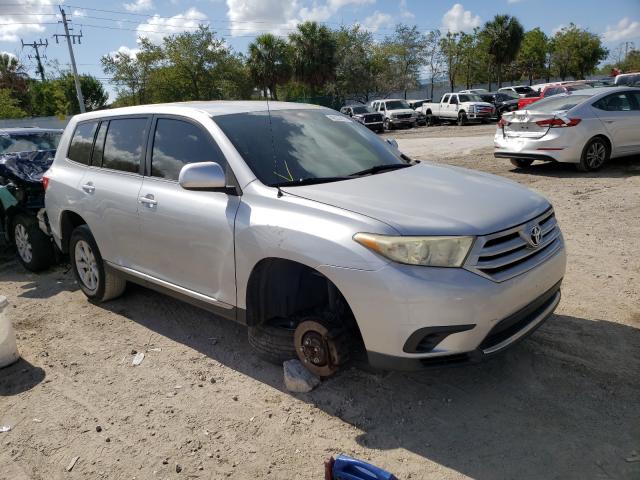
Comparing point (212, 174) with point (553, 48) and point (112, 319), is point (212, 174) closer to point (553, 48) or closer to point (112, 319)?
point (112, 319)

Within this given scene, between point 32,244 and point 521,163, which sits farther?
point 521,163

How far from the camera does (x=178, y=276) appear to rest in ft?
12.5

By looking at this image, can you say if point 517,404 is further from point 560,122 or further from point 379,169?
point 560,122

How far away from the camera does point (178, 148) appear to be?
153 inches

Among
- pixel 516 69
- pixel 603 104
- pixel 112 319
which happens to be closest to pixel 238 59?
pixel 516 69

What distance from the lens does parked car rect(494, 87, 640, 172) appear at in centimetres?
948

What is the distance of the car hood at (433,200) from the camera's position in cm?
275

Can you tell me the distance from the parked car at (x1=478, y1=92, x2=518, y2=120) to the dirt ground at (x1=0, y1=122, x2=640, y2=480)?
26865 mm

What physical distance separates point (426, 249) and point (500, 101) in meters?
30.4

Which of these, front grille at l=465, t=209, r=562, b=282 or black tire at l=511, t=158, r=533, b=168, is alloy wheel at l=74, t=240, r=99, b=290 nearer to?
front grille at l=465, t=209, r=562, b=282

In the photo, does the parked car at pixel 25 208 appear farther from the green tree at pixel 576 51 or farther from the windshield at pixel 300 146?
the green tree at pixel 576 51

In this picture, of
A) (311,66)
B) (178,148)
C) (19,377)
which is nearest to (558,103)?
(178,148)

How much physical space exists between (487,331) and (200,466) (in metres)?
1.67

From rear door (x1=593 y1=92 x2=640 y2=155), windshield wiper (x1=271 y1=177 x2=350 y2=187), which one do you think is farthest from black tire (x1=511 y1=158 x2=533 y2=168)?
windshield wiper (x1=271 y1=177 x2=350 y2=187)
